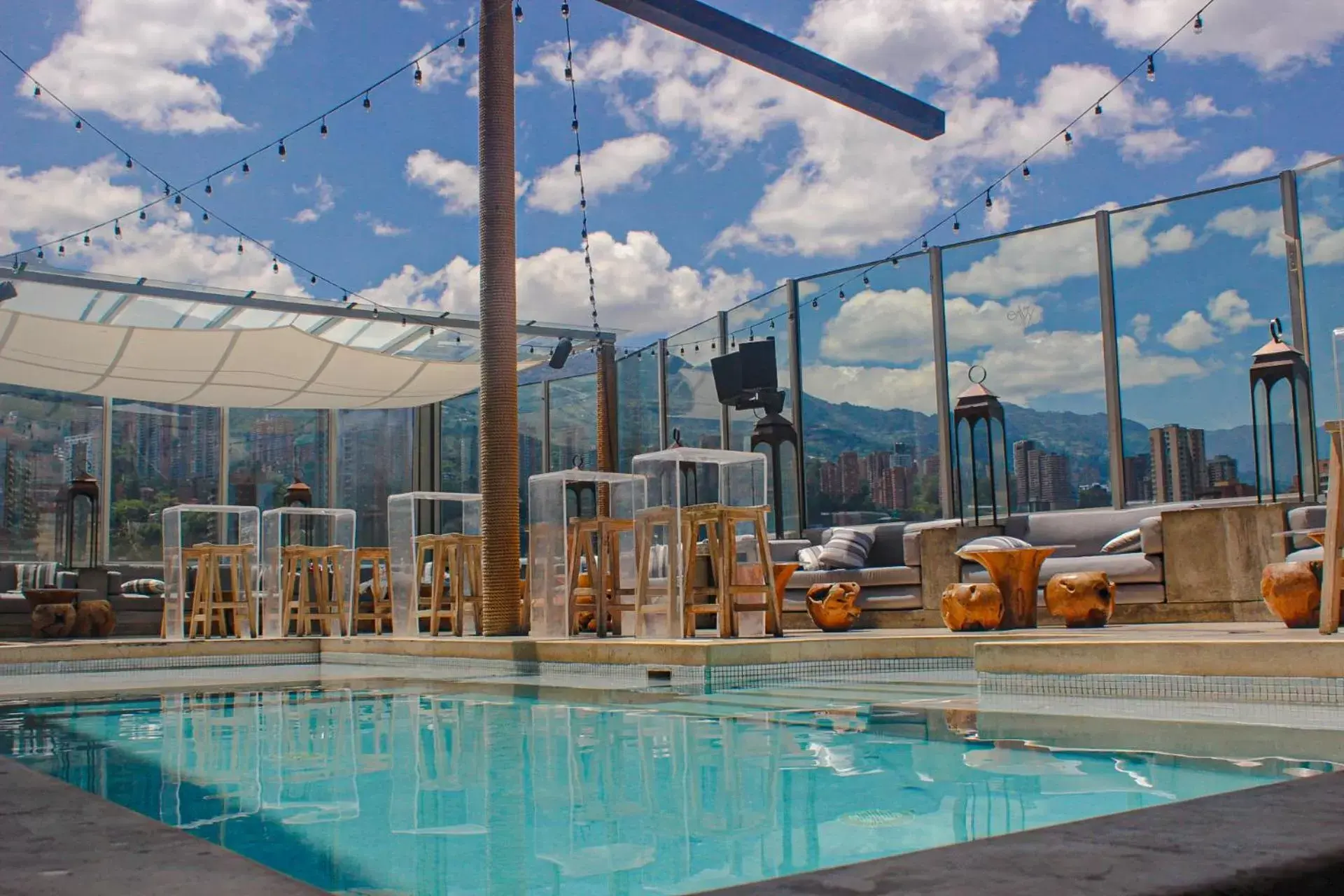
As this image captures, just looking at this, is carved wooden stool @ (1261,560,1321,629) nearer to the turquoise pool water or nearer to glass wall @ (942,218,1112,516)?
the turquoise pool water

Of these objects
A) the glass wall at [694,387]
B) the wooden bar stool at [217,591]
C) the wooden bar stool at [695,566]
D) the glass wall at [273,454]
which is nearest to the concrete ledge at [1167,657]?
the wooden bar stool at [695,566]

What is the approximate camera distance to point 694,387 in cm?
1391

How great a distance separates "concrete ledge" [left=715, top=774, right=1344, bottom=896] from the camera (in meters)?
0.79

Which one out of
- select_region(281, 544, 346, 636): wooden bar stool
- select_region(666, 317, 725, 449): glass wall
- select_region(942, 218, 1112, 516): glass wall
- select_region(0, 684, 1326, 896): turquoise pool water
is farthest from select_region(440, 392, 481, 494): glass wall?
select_region(0, 684, 1326, 896): turquoise pool water

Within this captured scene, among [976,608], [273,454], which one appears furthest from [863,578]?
[273,454]

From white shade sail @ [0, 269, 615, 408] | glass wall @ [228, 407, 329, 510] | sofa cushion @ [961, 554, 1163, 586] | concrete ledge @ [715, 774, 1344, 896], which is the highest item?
white shade sail @ [0, 269, 615, 408]

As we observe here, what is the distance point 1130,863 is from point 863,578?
7.52m

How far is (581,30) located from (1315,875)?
27.6 feet

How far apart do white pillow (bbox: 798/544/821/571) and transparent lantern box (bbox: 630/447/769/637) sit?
2260 mm

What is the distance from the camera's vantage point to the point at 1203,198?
32.5 ft

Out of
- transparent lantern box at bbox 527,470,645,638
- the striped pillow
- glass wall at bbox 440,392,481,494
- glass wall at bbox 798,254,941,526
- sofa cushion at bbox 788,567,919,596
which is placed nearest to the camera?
transparent lantern box at bbox 527,470,645,638

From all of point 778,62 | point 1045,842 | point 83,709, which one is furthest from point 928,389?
point 1045,842

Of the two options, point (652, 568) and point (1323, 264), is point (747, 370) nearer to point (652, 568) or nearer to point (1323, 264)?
point (652, 568)

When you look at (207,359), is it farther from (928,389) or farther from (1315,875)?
(1315,875)
